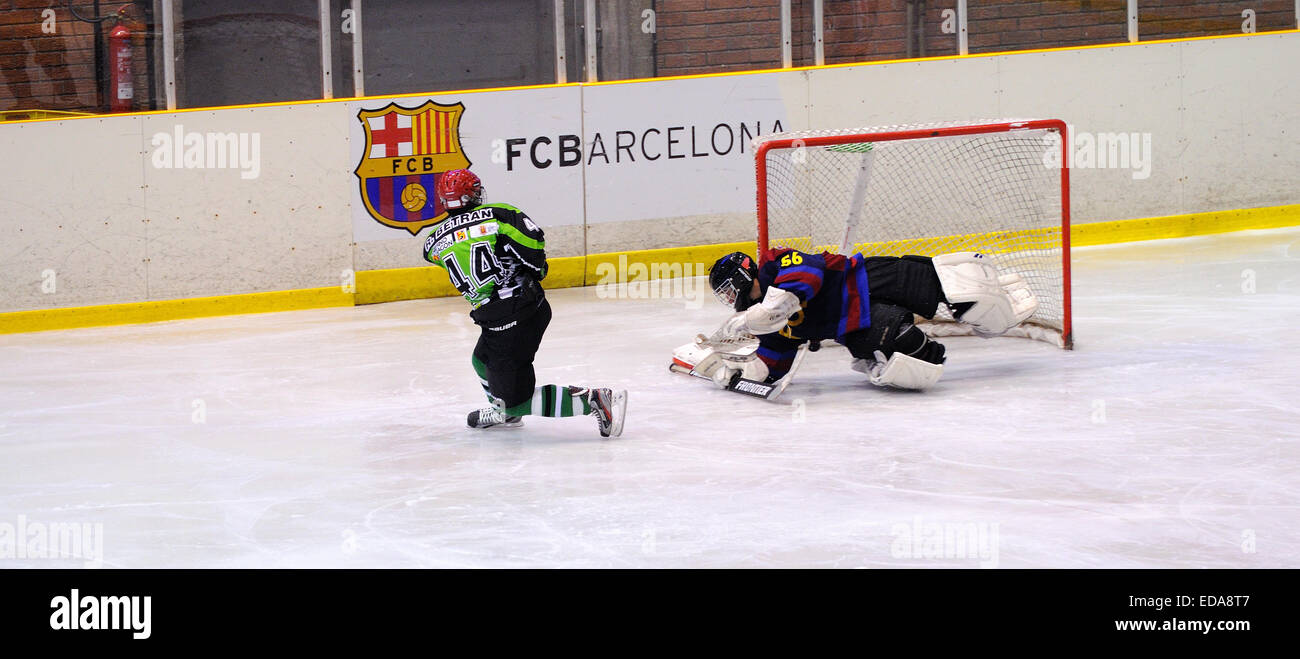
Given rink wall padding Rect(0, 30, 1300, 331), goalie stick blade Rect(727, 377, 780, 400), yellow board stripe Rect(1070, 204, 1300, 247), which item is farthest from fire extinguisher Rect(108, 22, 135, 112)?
yellow board stripe Rect(1070, 204, 1300, 247)

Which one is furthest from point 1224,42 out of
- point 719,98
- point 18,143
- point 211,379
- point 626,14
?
point 18,143

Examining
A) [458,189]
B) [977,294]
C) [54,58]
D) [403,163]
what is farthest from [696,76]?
[458,189]

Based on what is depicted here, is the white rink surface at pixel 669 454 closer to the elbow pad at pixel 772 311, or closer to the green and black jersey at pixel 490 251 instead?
the elbow pad at pixel 772 311

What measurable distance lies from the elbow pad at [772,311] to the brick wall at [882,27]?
181 inches

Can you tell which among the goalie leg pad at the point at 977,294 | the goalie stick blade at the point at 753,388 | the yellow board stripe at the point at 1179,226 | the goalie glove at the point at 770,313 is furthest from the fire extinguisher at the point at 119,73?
the yellow board stripe at the point at 1179,226

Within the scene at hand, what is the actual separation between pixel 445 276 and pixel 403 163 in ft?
2.69

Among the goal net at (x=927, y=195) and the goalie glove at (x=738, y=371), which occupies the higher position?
the goal net at (x=927, y=195)

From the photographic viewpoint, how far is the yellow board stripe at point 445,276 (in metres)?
8.39

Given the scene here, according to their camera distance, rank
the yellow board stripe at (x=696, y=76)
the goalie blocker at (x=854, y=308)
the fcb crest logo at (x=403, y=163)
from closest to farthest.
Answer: the goalie blocker at (x=854, y=308), the yellow board stripe at (x=696, y=76), the fcb crest logo at (x=403, y=163)

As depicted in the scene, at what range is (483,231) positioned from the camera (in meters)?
4.79

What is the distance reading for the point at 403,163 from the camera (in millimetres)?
8875

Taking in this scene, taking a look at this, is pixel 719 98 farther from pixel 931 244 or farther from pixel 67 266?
pixel 67 266

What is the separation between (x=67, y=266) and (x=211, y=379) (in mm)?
2340

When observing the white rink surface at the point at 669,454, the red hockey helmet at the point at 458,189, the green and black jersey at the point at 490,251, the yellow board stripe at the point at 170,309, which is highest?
the red hockey helmet at the point at 458,189
